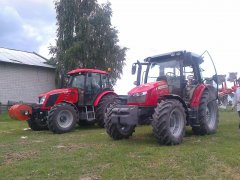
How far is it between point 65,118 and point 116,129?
361cm

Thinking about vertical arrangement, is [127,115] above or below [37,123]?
above

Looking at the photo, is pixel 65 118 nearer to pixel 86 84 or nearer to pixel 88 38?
pixel 86 84

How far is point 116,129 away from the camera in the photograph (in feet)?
33.3

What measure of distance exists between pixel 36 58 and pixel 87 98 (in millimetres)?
20240

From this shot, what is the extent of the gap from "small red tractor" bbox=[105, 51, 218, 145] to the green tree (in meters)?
17.9

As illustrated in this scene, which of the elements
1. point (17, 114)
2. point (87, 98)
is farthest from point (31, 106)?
point (87, 98)

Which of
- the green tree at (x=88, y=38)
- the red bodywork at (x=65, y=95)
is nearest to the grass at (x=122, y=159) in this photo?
the red bodywork at (x=65, y=95)

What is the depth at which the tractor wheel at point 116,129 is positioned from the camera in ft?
33.1

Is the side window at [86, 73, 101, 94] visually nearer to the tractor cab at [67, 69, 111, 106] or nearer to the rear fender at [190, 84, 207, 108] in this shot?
the tractor cab at [67, 69, 111, 106]

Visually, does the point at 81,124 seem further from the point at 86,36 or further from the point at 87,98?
the point at 86,36

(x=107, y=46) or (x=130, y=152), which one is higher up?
(x=107, y=46)

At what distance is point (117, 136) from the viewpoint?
10297mm

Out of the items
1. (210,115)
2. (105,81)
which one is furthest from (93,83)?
(210,115)

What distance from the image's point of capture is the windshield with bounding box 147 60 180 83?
10.6 m
